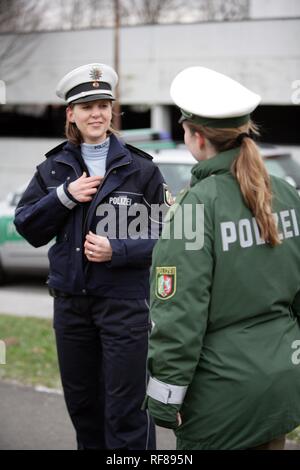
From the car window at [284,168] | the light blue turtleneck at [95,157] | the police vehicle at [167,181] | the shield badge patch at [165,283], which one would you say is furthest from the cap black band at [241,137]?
the car window at [284,168]

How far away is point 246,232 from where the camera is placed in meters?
Answer: 2.40

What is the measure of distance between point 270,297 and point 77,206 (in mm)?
1255

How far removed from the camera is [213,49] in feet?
56.6

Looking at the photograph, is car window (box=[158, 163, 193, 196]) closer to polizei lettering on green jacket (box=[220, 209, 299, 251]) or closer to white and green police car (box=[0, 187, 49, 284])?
white and green police car (box=[0, 187, 49, 284])

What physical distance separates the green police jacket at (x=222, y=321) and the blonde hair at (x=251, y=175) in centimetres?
3

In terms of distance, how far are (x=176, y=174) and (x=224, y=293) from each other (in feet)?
20.0

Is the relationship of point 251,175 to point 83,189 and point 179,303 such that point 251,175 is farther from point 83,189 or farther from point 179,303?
point 83,189

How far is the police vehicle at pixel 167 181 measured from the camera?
8398mm

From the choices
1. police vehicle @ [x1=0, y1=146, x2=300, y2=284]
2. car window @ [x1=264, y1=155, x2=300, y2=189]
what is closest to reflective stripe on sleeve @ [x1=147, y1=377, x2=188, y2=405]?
police vehicle @ [x1=0, y1=146, x2=300, y2=284]

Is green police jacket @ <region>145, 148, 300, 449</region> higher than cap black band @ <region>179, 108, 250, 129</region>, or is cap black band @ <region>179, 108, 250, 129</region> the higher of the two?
cap black band @ <region>179, 108, 250, 129</region>

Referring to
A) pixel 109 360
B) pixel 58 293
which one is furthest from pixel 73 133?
pixel 109 360

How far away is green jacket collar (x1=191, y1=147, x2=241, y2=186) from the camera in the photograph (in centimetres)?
246

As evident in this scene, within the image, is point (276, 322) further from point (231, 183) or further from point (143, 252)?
point (143, 252)

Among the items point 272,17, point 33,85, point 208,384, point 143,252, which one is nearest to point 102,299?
point 143,252
